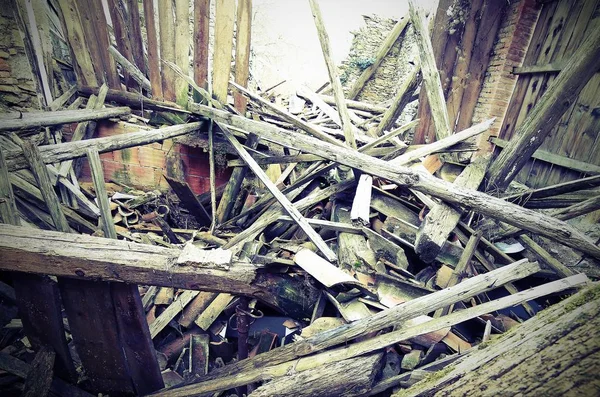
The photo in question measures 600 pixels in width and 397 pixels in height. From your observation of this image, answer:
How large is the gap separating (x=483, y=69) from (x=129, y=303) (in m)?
5.59

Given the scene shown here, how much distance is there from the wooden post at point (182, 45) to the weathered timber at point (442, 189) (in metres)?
1.30

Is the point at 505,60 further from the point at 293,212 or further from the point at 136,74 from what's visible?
the point at 136,74

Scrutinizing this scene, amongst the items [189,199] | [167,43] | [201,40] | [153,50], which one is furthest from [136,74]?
[189,199]

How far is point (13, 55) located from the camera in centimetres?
364

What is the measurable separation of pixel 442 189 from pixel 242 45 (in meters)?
3.18

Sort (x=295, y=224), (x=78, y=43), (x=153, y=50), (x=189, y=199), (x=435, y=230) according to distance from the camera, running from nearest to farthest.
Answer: (x=435, y=230), (x=295, y=224), (x=189, y=199), (x=153, y=50), (x=78, y=43)

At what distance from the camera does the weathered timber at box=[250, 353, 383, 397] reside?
1.37 meters

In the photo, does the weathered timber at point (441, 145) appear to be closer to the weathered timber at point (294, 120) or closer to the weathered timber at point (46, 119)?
the weathered timber at point (294, 120)

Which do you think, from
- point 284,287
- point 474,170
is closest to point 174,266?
point 284,287

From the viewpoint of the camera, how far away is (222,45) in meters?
3.61

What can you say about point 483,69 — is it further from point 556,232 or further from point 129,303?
point 129,303

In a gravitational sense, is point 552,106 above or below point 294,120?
above

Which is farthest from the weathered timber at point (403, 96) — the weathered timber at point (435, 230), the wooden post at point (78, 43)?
the wooden post at point (78, 43)

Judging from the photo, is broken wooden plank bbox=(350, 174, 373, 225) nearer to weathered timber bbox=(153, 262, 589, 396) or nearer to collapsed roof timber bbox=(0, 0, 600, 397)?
collapsed roof timber bbox=(0, 0, 600, 397)
